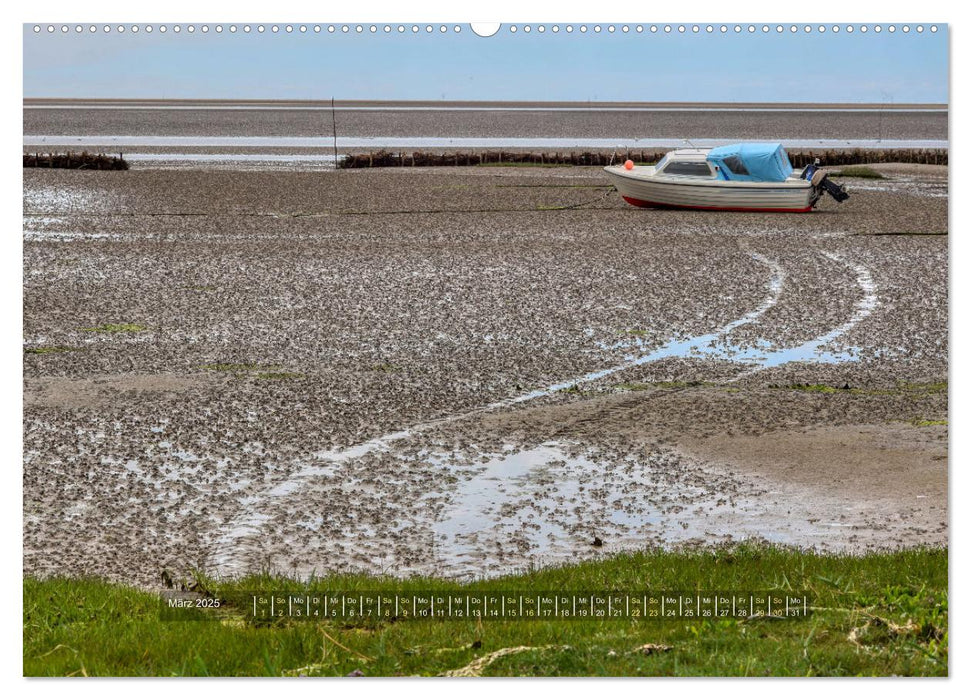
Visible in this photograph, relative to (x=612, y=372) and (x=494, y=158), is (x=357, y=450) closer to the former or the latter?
(x=612, y=372)

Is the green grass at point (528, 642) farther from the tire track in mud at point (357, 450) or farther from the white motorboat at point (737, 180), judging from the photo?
the white motorboat at point (737, 180)

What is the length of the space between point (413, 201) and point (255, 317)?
13018mm

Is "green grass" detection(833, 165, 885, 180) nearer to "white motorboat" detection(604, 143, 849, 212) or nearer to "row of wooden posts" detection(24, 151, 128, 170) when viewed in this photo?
"white motorboat" detection(604, 143, 849, 212)

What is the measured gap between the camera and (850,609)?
18.1 feet

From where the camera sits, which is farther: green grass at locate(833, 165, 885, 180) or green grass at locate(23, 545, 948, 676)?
green grass at locate(833, 165, 885, 180)

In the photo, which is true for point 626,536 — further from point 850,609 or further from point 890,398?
point 890,398

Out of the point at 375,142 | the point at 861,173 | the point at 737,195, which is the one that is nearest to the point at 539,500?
the point at 737,195

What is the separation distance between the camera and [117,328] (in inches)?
518

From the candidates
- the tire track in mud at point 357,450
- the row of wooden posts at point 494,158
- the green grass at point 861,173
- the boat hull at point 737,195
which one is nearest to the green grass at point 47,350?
the tire track in mud at point 357,450

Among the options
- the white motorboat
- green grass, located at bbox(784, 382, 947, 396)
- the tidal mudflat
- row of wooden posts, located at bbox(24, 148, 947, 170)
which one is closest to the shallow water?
row of wooden posts, located at bbox(24, 148, 947, 170)

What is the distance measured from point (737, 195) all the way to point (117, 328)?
886cm

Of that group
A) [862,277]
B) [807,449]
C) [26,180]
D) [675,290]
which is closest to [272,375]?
[807,449]

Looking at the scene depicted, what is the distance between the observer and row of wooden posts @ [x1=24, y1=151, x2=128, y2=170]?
108 feet

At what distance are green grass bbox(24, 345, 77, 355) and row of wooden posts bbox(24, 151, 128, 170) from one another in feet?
70.6
